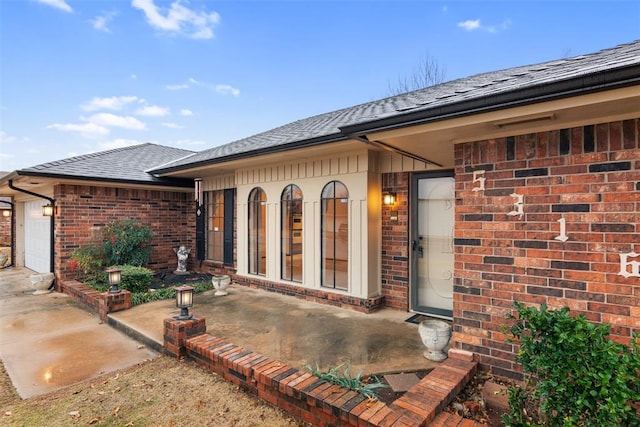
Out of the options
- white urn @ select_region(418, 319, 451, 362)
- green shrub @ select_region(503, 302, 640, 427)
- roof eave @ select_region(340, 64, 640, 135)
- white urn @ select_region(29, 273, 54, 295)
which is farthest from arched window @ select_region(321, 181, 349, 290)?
white urn @ select_region(29, 273, 54, 295)

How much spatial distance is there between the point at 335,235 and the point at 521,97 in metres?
4.06

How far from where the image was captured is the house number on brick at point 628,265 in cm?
233

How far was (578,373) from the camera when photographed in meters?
1.85

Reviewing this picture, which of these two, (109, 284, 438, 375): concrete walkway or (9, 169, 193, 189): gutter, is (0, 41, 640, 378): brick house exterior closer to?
(109, 284, 438, 375): concrete walkway

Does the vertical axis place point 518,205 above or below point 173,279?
above

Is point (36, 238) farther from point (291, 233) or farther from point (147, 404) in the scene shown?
point (147, 404)

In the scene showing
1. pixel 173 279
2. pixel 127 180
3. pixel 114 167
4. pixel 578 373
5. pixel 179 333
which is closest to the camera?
pixel 578 373

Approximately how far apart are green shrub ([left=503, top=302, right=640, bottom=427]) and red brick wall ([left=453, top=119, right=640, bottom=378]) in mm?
640

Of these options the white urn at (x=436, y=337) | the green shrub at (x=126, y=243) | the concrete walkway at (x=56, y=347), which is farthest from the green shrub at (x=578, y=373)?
the green shrub at (x=126, y=243)

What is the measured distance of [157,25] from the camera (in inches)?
432

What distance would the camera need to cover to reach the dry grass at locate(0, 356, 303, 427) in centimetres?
275

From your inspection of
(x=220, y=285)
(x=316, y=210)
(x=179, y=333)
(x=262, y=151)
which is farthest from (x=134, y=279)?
(x=316, y=210)

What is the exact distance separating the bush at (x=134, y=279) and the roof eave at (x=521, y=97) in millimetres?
6079

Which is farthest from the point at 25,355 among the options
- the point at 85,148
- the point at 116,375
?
the point at 85,148
